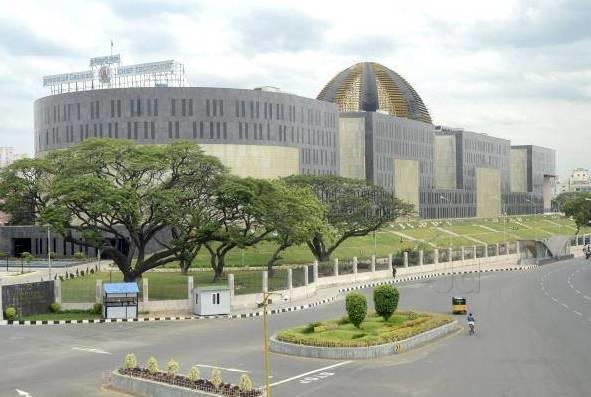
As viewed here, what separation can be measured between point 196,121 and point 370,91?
58519 mm

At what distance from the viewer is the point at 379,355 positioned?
120 ft

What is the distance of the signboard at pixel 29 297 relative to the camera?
5169cm

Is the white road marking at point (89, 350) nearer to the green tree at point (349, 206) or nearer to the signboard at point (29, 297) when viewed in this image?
the signboard at point (29, 297)

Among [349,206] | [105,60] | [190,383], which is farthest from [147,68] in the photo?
[190,383]

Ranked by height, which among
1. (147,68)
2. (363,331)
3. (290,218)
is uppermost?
(147,68)

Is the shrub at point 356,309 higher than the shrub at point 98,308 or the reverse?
higher

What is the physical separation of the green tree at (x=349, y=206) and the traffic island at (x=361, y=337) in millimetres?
42574

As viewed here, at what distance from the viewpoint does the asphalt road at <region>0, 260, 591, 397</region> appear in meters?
30.1

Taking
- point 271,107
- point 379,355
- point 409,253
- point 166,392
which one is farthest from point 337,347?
point 271,107

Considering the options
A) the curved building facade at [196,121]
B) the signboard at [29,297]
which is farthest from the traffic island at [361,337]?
the curved building facade at [196,121]

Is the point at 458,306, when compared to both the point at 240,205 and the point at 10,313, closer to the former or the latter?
the point at 240,205

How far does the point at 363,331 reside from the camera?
40656mm

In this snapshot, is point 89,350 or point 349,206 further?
point 349,206

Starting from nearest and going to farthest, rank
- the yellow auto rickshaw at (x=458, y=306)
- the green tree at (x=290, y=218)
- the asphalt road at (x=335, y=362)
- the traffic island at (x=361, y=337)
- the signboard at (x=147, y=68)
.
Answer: the asphalt road at (x=335, y=362) < the traffic island at (x=361, y=337) < the yellow auto rickshaw at (x=458, y=306) < the green tree at (x=290, y=218) < the signboard at (x=147, y=68)
